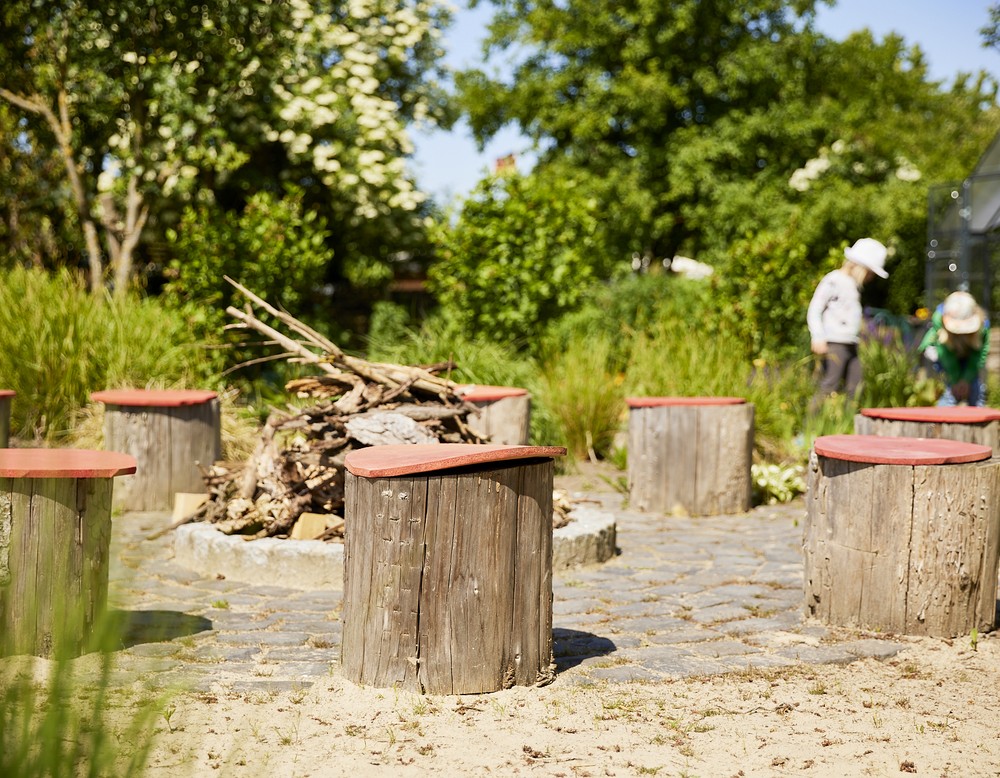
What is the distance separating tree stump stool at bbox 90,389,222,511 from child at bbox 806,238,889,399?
4951 mm

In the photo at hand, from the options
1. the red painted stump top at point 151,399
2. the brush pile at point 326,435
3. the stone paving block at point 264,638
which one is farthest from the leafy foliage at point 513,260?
the stone paving block at point 264,638

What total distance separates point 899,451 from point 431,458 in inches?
85.6

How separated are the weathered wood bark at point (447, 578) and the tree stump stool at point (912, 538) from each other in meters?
1.62

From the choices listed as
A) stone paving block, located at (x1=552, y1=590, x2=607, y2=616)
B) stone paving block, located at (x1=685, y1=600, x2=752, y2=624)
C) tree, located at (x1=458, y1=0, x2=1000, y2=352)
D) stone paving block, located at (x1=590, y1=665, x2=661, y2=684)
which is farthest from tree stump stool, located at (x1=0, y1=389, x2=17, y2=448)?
tree, located at (x1=458, y1=0, x2=1000, y2=352)

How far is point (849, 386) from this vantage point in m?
9.78

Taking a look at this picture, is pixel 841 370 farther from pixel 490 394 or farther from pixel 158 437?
pixel 158 437

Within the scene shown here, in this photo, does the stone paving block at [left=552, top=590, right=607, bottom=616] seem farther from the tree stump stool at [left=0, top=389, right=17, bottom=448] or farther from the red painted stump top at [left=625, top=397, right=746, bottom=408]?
the tree stump stool at [left=0, top=389, right=17, bottom=448]

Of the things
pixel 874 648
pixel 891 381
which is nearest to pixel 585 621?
pixel 874 648

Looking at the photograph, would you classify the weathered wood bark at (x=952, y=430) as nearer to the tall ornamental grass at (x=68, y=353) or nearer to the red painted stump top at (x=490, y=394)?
the red painted stump top at (x=490, y=394)

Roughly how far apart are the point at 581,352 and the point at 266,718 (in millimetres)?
7135

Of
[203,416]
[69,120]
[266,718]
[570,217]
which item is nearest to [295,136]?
[69,120]

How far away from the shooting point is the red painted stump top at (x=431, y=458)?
388 cm

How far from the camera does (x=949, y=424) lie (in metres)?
6.97

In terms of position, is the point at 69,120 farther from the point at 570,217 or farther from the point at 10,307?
the point at 570,217
